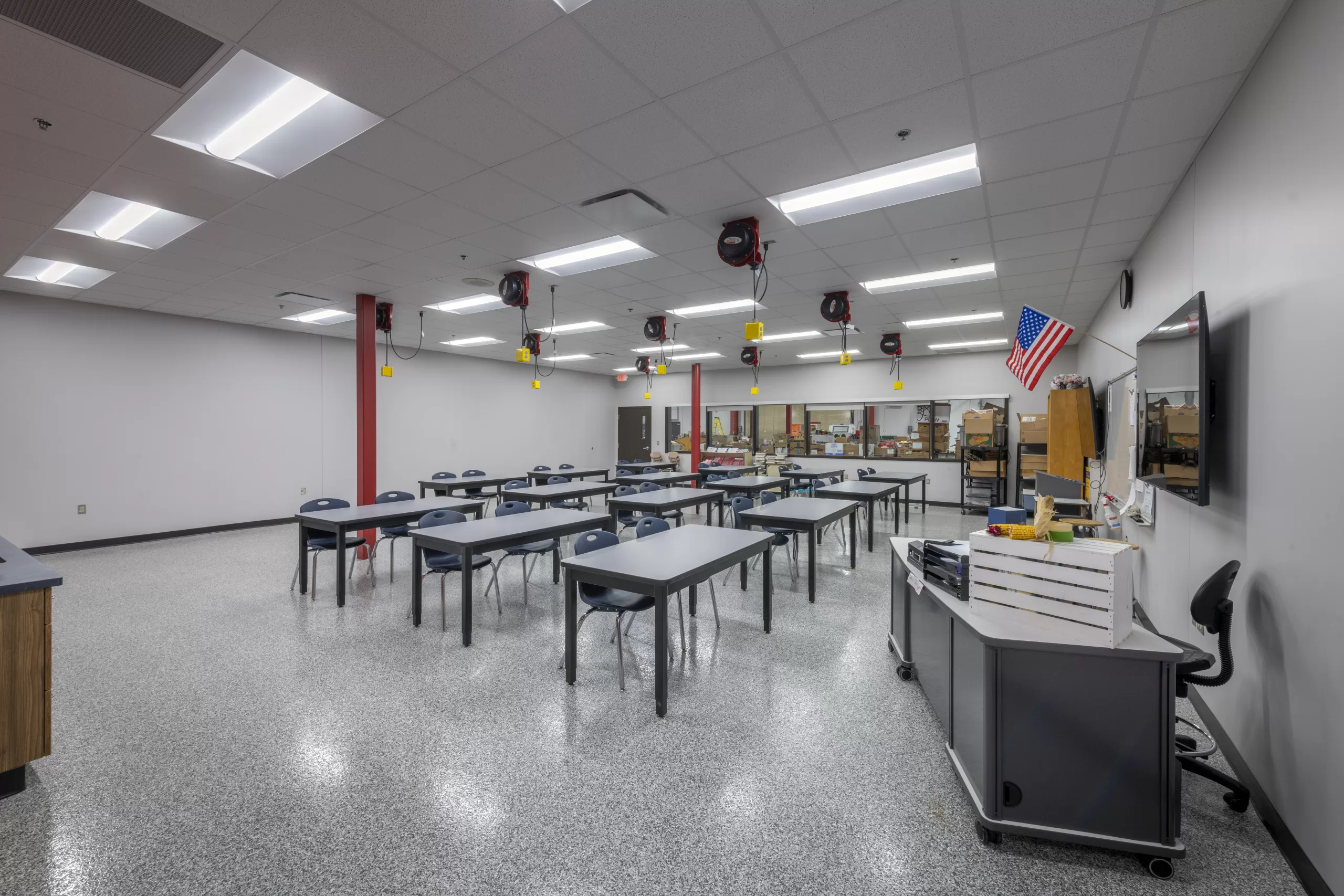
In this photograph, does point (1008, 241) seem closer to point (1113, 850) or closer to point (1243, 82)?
point (1243, 82)

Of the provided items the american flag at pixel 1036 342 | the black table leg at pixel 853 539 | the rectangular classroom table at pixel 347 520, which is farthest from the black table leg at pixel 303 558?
the american flag at pixel 1036 342

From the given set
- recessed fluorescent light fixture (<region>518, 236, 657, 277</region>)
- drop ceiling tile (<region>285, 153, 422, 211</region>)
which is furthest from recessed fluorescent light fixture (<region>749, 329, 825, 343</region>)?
drop ceiling tile (<region>285, 153, 422, 211</region>)

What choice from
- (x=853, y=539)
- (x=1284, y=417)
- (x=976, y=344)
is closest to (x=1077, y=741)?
(x=1284, y=417)

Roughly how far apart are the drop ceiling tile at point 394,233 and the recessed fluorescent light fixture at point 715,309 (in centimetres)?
346

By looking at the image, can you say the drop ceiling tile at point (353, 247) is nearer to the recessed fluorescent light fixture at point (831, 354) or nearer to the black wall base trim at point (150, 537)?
the black wall base trim at point (150, 537)

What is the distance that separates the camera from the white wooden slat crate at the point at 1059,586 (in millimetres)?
1891

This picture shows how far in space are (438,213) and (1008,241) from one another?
4.86m

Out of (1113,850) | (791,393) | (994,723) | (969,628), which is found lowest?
(1113,850)

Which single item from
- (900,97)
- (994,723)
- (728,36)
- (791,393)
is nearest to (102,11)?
(728,36)

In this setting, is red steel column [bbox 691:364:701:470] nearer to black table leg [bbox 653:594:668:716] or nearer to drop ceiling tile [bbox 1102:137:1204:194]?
drop ceiling tile [bbox 1102:137:1204:194]

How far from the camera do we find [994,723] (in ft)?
6.47

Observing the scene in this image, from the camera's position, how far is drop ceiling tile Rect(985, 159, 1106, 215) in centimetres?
355

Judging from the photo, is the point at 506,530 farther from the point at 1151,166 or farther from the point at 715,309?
the point at 1151,166

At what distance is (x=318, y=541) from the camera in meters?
5.19
